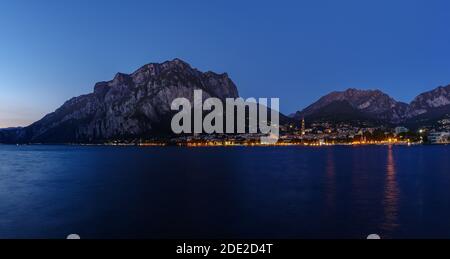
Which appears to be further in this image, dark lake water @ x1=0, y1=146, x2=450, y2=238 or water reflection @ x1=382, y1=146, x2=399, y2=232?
water reflection @ x1=382, y1=146, x2=399, y2=232

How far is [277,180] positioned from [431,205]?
110 feet

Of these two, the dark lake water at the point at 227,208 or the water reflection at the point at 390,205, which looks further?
the water reflection at the point at 390,205

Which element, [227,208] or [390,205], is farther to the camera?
[390,205]

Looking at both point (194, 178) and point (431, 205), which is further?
point (194, 178)

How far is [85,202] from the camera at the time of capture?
52.8 metres

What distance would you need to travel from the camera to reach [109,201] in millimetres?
52844

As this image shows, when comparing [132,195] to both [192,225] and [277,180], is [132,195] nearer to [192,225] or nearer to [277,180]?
[192,225]

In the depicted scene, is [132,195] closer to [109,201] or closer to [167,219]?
[109,201]

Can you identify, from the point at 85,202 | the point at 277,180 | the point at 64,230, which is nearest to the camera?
the point at 64,230

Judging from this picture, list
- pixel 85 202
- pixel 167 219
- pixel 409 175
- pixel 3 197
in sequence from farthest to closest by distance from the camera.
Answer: pixel 409 175, pixel 3 197, pixel 85 202, pixel 167 219
